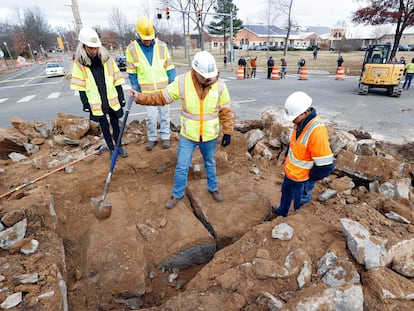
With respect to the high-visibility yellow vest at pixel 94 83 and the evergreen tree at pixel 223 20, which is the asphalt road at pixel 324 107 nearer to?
the high-visibility yellow vest at pixel 94 83

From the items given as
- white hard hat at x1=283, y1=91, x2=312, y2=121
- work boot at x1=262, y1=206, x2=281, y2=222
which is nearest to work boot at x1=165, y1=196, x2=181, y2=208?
work boot at x1=262, y1=206, x2=281, y2=222

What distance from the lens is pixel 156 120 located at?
4641 mm

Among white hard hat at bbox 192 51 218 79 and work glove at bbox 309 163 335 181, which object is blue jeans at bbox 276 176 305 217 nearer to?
work glove at bbox 309 163 335 181

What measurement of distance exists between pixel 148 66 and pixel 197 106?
4.96 ft

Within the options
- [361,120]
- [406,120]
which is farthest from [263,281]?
[406,120]

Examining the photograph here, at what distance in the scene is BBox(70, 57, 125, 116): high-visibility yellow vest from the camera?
12.1ft

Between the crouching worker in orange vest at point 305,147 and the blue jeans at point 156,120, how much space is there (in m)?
2.29

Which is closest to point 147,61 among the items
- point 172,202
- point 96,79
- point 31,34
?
point 96,79

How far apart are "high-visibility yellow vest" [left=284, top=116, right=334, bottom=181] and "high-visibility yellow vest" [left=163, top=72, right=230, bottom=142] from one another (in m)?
0.99

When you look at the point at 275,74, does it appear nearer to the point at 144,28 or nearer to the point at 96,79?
the point at 144,28

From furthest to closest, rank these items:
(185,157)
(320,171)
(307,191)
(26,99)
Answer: (26,99) → (307,191) → (185,157) → (320,171)

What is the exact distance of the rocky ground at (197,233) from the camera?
2232 mm

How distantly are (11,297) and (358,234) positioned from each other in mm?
3117

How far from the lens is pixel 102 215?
344 cm
